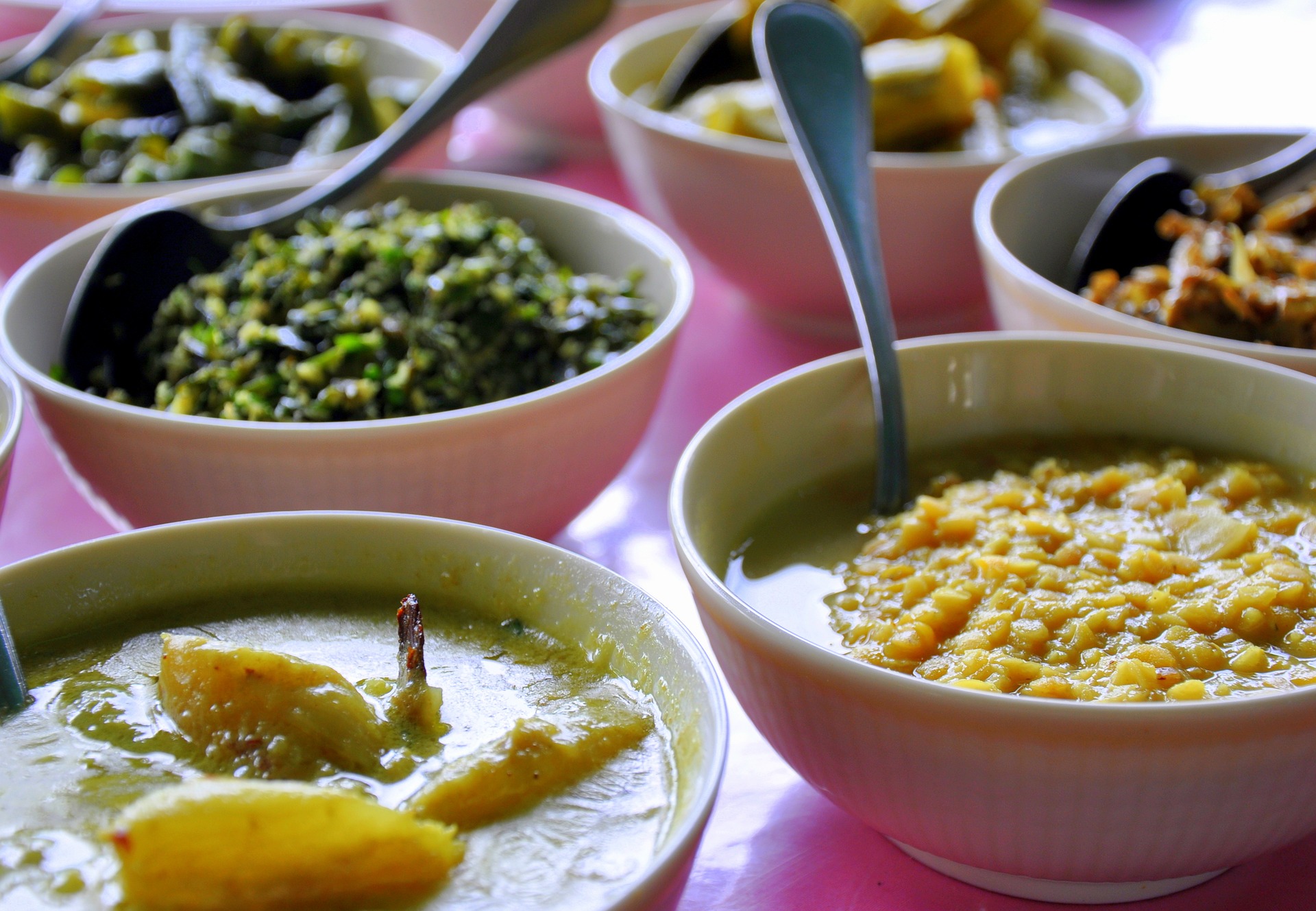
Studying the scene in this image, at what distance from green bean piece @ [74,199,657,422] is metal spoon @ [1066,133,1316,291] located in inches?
25.8

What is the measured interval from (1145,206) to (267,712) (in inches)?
57.7

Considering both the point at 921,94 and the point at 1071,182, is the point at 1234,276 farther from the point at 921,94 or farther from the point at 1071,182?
the point at 921,94

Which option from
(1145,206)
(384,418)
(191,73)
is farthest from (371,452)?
(191,73)

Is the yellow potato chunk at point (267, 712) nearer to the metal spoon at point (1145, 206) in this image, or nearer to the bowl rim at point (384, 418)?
the bowl rim at point (384, 418)

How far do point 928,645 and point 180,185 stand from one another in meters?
Answer: 1.39

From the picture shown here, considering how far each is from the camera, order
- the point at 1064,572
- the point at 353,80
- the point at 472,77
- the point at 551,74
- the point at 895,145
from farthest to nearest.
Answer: the point at 551,74, the point at 353,80, the point at 895,145, the point at 472,77, the point at 1064,572

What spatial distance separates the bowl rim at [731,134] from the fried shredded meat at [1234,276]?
225mm

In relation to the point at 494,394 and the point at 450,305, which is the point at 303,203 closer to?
the point at 450,305

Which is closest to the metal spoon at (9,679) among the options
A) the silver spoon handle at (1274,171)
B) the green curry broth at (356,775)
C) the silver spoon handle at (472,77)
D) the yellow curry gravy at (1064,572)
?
the green curry broth at (356,775)

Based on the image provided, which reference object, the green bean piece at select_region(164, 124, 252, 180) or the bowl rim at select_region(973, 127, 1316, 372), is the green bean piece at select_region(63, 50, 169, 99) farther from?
the bowl rim at select_region(973, 127, 1316, 372)

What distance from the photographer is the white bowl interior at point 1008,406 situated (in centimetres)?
125

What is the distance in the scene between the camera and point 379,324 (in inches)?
58.6

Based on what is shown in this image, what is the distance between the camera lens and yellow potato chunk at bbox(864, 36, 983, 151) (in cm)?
196

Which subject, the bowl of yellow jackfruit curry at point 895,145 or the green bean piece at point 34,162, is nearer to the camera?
the bowl of yellow jackfruit curry at point 895,145
